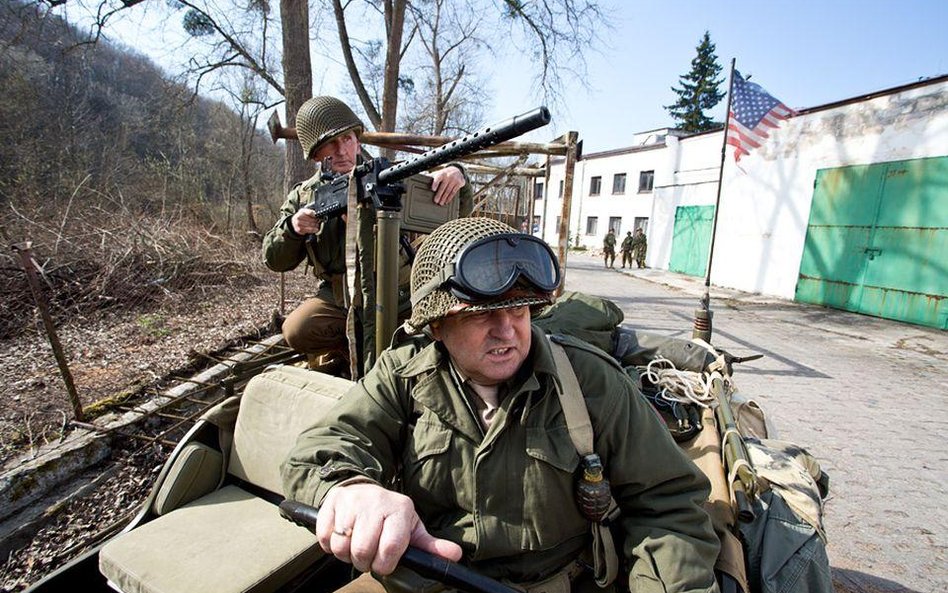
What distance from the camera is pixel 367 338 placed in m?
2.66

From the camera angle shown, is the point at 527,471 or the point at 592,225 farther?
the point at 592,225

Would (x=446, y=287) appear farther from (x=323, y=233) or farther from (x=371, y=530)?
(x=323, y=233)

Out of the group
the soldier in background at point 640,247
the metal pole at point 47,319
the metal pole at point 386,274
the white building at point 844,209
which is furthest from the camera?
the soldier in background at point 640,247

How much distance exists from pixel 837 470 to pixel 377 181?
13.0ft

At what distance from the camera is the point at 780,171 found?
12242mm

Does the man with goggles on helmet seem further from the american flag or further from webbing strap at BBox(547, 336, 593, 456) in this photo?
the american flag

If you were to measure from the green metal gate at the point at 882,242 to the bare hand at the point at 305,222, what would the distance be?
444 inches

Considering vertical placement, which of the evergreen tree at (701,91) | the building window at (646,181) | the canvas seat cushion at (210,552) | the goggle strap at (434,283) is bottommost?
the canvas seat cushion at (210,552)

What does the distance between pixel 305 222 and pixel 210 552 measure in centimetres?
175

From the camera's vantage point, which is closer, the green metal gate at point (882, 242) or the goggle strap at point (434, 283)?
the goggle strap at point (434, 283)

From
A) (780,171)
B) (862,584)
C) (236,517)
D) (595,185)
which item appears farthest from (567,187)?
(595,185)

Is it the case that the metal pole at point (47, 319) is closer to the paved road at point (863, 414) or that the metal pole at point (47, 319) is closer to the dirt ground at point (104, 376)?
the dirt ground at point (104, 376)

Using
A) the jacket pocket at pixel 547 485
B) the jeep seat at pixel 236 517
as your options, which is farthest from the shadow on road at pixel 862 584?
the jeep seat at pixel 236 517

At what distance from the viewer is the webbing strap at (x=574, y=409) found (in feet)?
4.65
